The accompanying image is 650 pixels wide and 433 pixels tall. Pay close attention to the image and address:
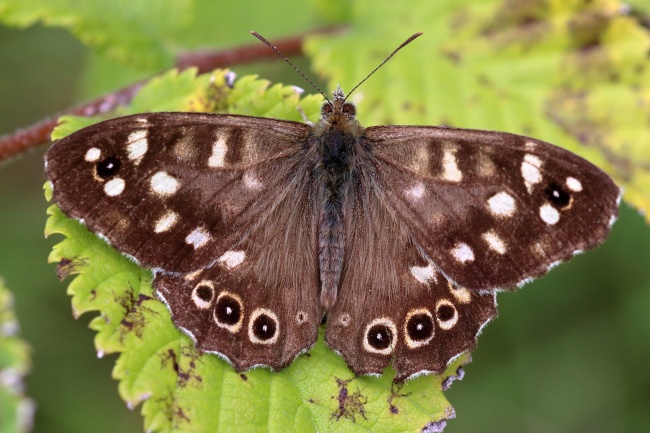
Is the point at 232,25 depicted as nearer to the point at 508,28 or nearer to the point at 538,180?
the point at 508,28

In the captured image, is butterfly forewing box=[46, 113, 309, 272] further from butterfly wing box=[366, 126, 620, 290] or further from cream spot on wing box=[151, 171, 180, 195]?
butterfly wing box=[366, 126, 620, 290]

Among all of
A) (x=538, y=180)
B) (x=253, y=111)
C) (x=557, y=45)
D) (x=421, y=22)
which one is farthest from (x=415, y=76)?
(x=538, y=180)

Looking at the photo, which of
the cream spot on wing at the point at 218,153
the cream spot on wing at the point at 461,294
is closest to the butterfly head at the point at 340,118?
the cream spot on wing at the point at 218,153

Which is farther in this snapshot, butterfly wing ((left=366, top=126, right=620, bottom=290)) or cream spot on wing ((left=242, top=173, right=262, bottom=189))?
cream spot on wing ((left=242, top=173, right=262, bottom=189))

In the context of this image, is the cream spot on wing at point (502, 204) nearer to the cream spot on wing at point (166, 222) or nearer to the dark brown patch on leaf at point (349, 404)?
the dark brown patch on leaf at point (349, 404)

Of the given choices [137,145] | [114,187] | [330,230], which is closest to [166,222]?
[114,187]

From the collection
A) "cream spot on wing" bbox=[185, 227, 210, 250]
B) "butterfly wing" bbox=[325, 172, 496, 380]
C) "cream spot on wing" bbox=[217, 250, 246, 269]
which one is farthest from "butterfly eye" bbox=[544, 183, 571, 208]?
"cream spot on wing" bbox=[185, 227, 210, 250]

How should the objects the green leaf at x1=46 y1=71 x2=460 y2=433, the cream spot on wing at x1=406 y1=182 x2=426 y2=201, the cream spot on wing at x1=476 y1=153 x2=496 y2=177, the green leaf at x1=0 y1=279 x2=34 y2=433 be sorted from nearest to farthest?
the green leaf at x1=0 y1=279 x2=34 y2=433
the green leaf at x1=46 y1=71 x2=460 y2=433
the cream spot on wing at x1=476 y1=153 x2=496 y2=177
the cream spot on wing at x1=406 y1=182 x2=426 y2=201
